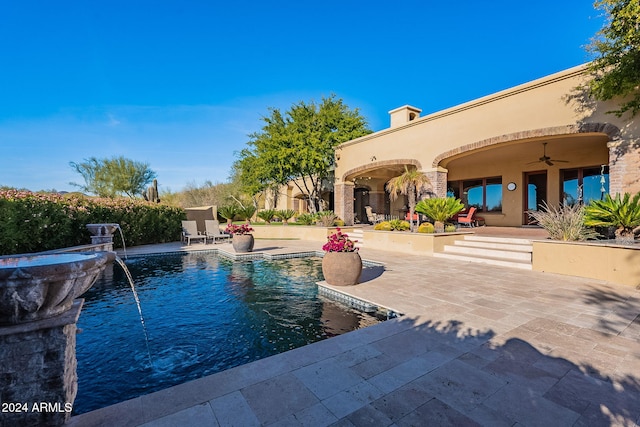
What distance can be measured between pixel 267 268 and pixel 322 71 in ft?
44.7

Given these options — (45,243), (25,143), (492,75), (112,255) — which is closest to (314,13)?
(492,75)

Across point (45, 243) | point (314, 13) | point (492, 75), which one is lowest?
point (45, 243)

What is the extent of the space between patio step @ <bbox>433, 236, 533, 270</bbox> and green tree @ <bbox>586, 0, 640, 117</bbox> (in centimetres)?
420

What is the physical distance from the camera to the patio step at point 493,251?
7605 mm

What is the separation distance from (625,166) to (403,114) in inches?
367

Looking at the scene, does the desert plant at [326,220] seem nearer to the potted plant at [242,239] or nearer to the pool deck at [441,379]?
the potted plant at [242,239]

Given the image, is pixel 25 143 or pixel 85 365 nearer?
pixel 85 365

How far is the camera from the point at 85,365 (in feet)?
10.2

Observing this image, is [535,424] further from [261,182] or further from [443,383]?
[261,182]

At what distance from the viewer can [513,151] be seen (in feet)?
40.1

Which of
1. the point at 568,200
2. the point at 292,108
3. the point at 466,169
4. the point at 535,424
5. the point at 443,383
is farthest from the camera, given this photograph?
the point at 292,108

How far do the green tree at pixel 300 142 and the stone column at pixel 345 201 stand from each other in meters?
1.44

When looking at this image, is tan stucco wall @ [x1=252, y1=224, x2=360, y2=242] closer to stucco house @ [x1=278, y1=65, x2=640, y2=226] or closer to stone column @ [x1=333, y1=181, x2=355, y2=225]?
stone column @ [x1=333, y1=181, x2=355, y2=225]

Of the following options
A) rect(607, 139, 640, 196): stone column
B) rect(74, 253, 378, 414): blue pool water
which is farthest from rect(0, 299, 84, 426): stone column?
rect(607, 139, 640, 196): stone column
